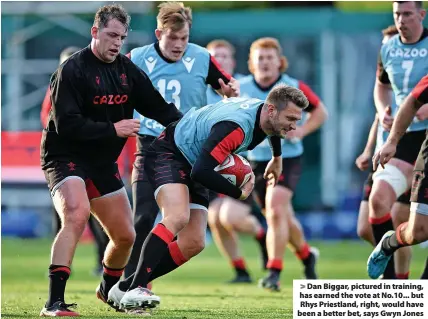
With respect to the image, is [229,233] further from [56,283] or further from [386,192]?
[56,283]

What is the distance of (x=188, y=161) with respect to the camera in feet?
25.6

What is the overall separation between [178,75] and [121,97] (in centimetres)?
147

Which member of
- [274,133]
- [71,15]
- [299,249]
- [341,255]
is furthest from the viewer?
[71,15]

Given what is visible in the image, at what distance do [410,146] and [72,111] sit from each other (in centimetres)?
329

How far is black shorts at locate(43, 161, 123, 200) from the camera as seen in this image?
25.1 ft

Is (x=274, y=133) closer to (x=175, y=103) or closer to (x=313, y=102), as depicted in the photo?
(x=175, y=103)

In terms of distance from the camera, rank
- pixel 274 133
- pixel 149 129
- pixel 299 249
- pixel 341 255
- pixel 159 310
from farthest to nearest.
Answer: pixel 341 255, pixel 299 249, pixel 149 129, pixel 159 310, pixel 274 133

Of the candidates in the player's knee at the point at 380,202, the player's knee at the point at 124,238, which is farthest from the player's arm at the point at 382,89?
the player's knee at the point at 124,238

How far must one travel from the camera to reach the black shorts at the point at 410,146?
9320mm

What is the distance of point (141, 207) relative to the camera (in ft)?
29.0

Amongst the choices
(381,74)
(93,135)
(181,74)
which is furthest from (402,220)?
(93,135)

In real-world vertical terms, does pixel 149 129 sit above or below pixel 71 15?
below

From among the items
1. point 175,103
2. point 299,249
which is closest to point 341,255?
point 299,249

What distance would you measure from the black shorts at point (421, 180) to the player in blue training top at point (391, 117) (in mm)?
1118
